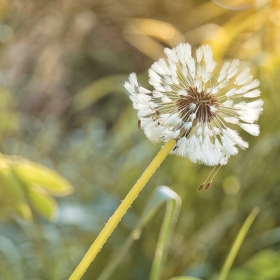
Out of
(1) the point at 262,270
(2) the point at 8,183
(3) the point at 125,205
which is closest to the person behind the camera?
(3) the point at 125,205

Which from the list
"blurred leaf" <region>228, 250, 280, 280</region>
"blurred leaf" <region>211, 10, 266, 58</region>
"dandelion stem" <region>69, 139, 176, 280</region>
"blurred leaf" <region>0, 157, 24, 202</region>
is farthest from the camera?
"blurred leaf" <region>211, 10, 266, 58</region>

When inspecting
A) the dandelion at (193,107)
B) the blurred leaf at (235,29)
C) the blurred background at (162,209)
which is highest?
the blurred leaf at (235,29)

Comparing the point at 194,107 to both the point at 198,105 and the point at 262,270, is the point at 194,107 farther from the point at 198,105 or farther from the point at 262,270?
the point at 262,270

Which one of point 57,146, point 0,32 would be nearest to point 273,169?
point 0,32

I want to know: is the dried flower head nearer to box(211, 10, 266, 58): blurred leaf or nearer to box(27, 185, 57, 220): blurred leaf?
box(27, 185, 57, 220): blurred leaf

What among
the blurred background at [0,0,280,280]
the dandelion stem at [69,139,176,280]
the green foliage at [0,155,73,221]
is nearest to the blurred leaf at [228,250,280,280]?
the blurred background at [0,0,280,280]

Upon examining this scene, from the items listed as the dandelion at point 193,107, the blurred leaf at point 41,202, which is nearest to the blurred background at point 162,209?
the blurred leaf at point 41,202

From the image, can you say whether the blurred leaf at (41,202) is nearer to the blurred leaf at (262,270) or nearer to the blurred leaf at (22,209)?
the blurred leaf at (22,209)

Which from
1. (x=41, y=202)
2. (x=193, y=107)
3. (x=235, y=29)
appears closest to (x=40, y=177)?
(x=41, y=202)
